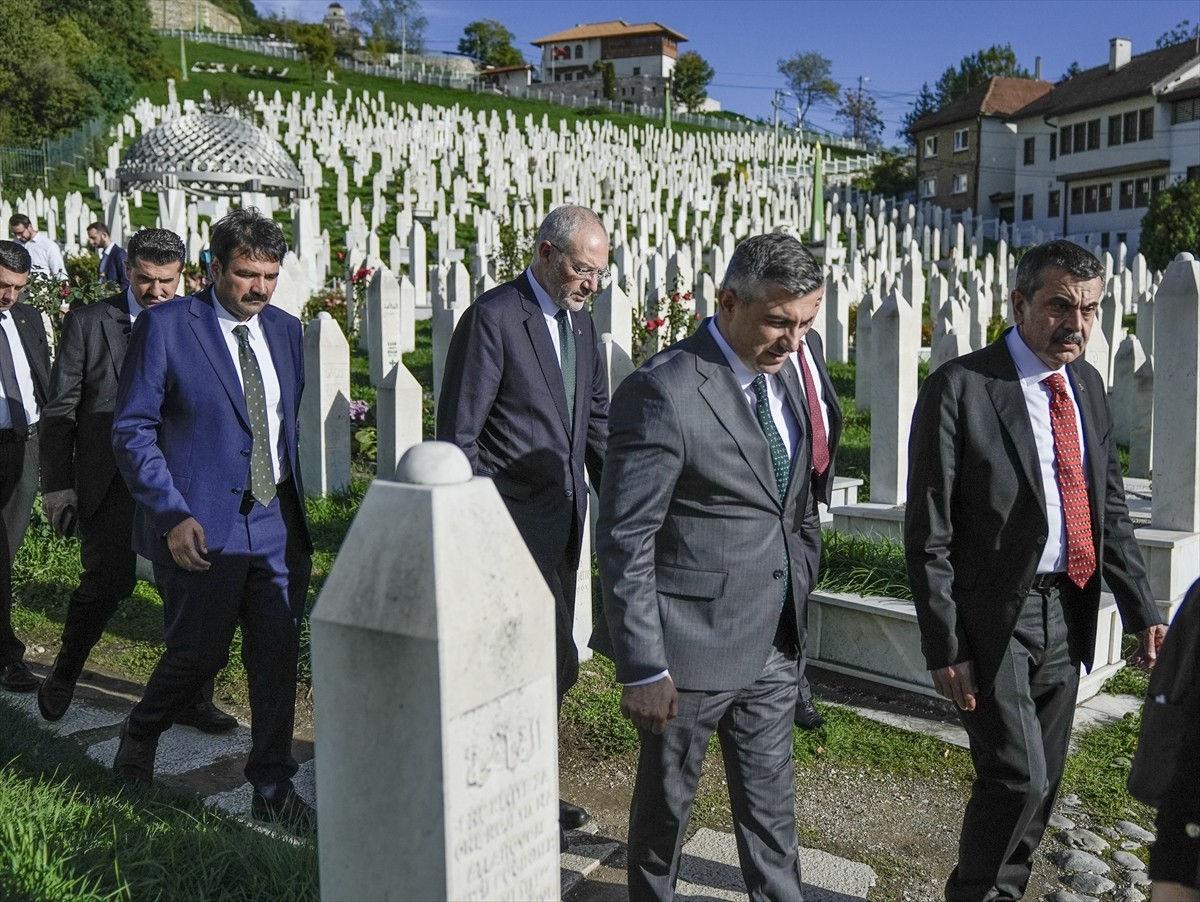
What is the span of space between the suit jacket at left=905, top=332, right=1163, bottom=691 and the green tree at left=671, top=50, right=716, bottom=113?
83551 millimetres

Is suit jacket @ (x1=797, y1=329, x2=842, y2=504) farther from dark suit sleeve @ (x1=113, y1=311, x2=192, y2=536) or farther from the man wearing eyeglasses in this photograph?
dark suit sleeve @ (x1=113, y1=311, x2=192, y2=536)

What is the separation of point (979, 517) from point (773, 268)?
0.94 m

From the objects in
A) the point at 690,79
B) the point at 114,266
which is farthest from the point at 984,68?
the point at 114,266

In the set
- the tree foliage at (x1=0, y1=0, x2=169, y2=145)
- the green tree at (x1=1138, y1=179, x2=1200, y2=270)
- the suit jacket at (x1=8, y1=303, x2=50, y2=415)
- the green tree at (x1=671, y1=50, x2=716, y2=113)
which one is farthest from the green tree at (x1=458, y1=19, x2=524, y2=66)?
the suit jacket at (x1=8, y1=303, x2=50, y2=415)

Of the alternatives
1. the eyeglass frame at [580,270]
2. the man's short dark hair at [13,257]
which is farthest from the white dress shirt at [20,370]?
the eyeglass frame at [580,270]

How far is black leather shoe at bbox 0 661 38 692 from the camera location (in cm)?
519

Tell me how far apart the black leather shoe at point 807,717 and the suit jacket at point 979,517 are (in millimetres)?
1648

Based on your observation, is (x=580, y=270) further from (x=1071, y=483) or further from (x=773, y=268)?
(x=1071, y=483)

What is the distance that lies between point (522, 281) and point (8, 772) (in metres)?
2.26

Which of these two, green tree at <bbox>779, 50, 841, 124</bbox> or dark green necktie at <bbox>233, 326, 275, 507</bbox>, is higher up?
green tree at <bbox>779, 50, 841, 124</bbox>

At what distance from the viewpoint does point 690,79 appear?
3287 inches

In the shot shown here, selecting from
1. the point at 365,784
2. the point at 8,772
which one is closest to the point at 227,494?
the point at 8,772

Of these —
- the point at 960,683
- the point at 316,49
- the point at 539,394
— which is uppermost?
the point at 316,49

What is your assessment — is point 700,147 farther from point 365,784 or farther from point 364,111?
point 365,784
